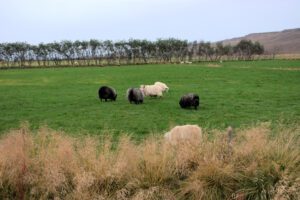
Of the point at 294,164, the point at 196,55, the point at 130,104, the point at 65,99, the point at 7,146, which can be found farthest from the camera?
the point at 196,55

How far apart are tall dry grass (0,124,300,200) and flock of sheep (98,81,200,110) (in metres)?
12.4

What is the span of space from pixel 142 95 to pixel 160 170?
16472mm

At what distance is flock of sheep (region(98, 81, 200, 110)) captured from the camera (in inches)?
808

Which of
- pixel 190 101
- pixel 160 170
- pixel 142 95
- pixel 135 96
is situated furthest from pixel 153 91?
pixel 160 170

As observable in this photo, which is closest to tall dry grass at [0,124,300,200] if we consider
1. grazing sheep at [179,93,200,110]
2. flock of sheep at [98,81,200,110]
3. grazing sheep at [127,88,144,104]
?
grazing sheep at [179,93,200,110]

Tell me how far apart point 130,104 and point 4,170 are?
51.6 feet

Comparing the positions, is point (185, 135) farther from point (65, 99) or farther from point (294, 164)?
point (65, 99)

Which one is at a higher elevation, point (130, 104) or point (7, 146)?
point (7, 146)

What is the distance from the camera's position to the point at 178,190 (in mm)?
7055

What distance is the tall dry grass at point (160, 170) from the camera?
6.87 metres

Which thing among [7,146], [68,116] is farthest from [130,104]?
[7,146]

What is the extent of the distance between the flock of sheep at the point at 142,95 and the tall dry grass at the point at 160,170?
1239cm

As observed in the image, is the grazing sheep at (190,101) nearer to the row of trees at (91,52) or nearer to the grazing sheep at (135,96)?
the grazing sheep at (135,96)

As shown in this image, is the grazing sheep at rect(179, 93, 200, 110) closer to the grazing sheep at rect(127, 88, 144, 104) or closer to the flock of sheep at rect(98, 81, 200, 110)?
the flock of sheep at rect(98, 81, 200, 110)
